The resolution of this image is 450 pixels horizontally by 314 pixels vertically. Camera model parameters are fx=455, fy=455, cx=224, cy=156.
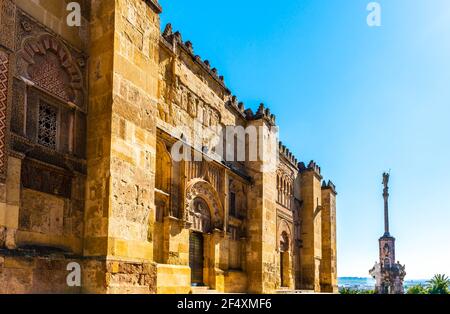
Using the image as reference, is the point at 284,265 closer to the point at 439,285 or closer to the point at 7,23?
the point at 7,23

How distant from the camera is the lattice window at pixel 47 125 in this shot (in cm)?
689

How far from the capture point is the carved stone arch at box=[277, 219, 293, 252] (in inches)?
679

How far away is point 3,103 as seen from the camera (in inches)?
237

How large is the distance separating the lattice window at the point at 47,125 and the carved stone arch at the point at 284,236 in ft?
37.5

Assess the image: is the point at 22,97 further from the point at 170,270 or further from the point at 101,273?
the point at 170,270

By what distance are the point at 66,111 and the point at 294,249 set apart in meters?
13.7

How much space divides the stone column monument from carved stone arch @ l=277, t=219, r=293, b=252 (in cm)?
1831

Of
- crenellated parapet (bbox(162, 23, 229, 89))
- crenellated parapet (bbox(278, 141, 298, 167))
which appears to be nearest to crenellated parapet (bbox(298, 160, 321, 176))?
crenellated parapet (bbox(278, 141, 298, 167))

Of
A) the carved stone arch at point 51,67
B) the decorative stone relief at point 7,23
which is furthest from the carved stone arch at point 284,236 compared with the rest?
the decorative stone relief at point 7,23

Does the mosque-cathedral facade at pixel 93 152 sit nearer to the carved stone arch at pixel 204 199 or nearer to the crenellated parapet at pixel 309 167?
the carved stone arch at pixel 204 199

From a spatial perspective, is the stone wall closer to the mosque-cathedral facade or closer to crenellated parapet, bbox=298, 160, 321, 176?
crenellated parapet, bbox=298, 160, 321, 176

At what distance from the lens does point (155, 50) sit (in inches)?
346

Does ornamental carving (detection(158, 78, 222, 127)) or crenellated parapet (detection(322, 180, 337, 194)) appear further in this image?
crenellated parapet (detection(322, 180, 337, 194))
